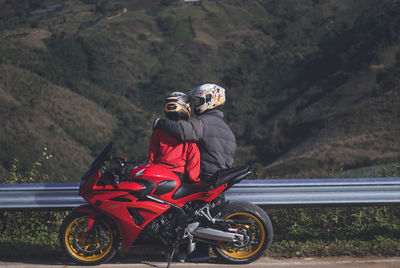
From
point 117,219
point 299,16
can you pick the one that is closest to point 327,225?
point 117,219

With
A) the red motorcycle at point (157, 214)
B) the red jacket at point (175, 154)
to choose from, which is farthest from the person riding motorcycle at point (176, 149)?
the red motorcycle at point (157, 214)

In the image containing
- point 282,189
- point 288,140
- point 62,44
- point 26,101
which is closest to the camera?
point 282,189

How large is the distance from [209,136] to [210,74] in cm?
8726

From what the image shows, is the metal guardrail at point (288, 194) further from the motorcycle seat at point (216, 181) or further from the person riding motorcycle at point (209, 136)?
the motorcycle seat at point (216, 181)

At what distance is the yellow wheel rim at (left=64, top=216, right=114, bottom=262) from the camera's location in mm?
5082

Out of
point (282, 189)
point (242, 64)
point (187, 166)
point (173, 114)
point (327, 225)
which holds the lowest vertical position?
point (242, 64)

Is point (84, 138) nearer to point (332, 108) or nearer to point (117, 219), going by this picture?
point (332, 108)

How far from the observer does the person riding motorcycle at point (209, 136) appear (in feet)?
16.7

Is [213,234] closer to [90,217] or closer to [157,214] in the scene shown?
[157,214]

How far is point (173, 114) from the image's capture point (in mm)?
5012

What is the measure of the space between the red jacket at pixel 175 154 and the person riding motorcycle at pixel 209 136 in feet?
0.42

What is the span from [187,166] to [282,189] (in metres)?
1.04

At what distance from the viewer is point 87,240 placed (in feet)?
16.7

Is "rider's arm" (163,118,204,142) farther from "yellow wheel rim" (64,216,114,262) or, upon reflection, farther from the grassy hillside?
the grassy hillside
